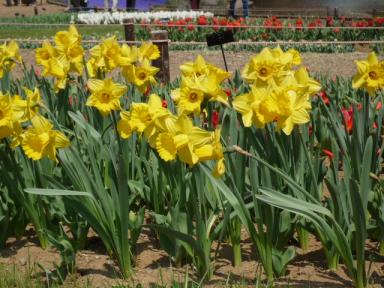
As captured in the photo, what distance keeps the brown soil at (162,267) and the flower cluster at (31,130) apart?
547 mm

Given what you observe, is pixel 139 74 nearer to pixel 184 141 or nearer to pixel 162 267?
pixel 162 267

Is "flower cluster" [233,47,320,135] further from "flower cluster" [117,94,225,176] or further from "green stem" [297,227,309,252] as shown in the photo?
"green stem" [297,227,309,252]

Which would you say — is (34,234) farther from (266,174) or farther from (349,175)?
(349,175)

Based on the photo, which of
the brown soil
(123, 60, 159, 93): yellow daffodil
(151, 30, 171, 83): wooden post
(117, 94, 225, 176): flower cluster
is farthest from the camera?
(151, 30, 171, 83): wooden post

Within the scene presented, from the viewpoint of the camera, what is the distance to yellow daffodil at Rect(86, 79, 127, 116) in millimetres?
2537

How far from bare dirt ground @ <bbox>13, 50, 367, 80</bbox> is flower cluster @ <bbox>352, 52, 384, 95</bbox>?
620 cm

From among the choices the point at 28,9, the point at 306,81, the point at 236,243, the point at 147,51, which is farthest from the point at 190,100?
the point at 28,9

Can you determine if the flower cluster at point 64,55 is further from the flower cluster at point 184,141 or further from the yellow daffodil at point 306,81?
the yellow daffodil at point 306,81

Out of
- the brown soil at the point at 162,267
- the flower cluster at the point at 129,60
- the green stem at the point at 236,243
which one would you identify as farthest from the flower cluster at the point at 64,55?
the green stem at the point at 236,243

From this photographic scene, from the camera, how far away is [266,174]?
2.32m

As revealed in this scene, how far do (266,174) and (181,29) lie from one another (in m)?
10.7

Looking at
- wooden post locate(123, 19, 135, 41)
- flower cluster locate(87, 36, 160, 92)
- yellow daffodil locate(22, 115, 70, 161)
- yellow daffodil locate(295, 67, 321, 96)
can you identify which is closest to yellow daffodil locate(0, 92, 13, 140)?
yellow daffodil locate(22, 115, 70, 161)

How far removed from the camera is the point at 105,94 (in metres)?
2.56

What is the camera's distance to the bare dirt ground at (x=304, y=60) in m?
9.21
